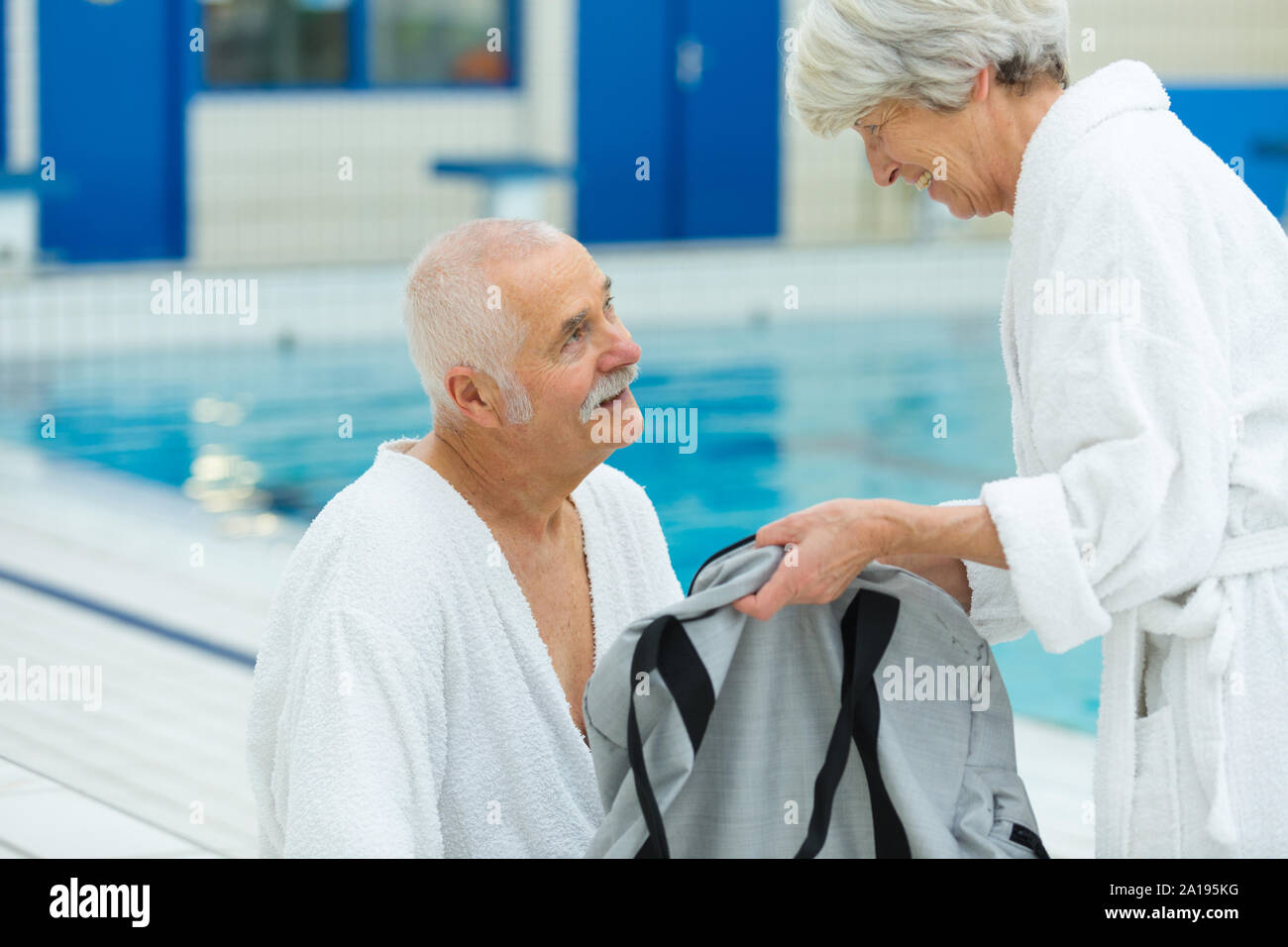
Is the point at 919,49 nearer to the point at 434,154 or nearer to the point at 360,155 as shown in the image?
the point at 360,155

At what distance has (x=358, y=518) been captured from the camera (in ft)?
6.51

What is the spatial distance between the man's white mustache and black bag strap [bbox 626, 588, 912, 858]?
332 millimetres

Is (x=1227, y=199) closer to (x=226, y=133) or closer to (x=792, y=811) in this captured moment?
(x=792, y=811)

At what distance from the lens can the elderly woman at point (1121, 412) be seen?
1.70m

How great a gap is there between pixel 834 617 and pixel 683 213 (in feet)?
37.6

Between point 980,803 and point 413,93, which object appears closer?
point 980,803

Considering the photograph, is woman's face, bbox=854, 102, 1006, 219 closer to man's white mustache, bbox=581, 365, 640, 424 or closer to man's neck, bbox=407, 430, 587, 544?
man's white mustache, bbox=581, 365, 640, 424

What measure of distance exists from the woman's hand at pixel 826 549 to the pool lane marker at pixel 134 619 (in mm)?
2852

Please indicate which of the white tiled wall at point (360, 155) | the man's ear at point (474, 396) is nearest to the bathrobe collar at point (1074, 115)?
the man's ear at point (474, 396)

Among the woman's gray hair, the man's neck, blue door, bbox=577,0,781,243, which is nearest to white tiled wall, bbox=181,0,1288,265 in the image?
blue door, bbox=577,0,781,243

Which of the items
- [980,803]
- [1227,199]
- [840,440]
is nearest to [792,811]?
[980,803]

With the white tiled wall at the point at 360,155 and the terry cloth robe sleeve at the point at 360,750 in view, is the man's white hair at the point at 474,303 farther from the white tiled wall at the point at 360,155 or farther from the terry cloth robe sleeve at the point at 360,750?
the white tiled wall at the point at 360,155

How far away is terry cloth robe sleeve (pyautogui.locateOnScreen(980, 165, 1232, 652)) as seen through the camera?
1.69m

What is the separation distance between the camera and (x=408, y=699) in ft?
6.23
